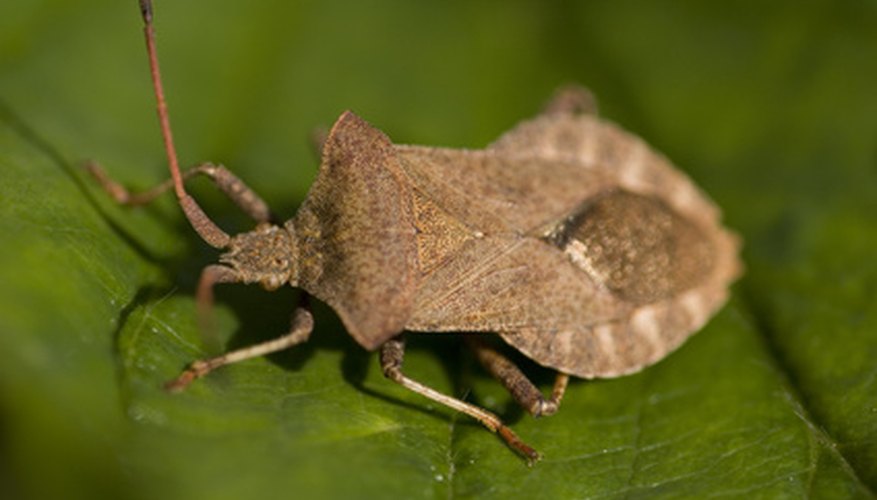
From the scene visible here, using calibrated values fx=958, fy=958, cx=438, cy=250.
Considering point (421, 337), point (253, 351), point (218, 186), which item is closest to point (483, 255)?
point (421, 337)

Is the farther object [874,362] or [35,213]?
[874,362]

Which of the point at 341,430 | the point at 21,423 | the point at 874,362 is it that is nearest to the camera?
the point at 21,423

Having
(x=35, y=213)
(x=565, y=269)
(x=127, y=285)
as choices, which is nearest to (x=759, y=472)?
(x=565, y=269)

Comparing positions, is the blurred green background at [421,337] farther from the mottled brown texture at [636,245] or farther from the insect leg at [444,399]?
the mottled brown texture at [636,245]

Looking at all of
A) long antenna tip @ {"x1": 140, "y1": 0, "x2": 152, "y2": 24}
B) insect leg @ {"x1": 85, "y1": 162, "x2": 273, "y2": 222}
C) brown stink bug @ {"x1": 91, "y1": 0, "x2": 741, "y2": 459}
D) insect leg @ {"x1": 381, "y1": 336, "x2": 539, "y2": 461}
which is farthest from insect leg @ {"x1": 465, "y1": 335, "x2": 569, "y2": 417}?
long antenna tip @ {"x1": 140, "y1": 0, "x2": 152, "y2": 24}

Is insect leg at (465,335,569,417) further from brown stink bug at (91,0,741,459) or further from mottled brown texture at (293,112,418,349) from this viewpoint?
mottled brown texture at (293,112,418,349)

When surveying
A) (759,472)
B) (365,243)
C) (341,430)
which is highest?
(365,243)

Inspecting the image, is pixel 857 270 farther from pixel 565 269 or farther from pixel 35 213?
pixel 35 213

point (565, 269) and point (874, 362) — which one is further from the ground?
point (565, 269)
